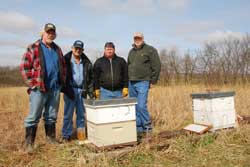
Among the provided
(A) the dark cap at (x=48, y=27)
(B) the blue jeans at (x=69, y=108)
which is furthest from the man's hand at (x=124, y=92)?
(A) the dark cap at (x=48, y=27)

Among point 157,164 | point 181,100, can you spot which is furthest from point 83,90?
point 181,100

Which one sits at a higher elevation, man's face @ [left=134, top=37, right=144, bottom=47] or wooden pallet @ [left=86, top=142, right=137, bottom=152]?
man's face @ [left=134, top=37, right=144, bottom=47]

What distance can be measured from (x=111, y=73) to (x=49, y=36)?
1.39 m

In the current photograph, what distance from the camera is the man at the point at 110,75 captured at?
5109 millimetres

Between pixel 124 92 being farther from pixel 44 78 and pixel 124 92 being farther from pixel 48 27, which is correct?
pixel 48 27

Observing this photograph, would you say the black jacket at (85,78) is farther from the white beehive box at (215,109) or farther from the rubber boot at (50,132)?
the white beehive box at (215,109)

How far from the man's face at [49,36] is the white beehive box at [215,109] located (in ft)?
9.87

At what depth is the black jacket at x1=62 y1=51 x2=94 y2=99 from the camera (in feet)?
16.5

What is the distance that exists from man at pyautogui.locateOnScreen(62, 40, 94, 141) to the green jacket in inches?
39.9

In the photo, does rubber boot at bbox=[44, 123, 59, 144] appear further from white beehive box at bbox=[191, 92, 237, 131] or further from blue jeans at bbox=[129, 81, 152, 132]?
white beehive box at bbox=[191, 92, 237, 131]

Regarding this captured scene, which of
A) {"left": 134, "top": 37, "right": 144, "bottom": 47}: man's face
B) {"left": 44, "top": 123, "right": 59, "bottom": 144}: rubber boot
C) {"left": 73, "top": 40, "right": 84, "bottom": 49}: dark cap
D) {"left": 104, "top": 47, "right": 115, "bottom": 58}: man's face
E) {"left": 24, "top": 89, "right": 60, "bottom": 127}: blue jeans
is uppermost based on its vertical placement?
{"left": 134, "top": 37, "right": 144, "bottom": 47}: man's face

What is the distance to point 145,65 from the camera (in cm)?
568

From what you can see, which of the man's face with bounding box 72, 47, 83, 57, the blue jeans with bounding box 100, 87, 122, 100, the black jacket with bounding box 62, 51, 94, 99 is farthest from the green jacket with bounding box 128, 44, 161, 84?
the man's face with bounding box 72, 47, 83, 57

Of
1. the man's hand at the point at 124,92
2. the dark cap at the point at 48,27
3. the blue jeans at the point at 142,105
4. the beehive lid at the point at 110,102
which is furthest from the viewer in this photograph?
the blue jeans at the point at 142,105
